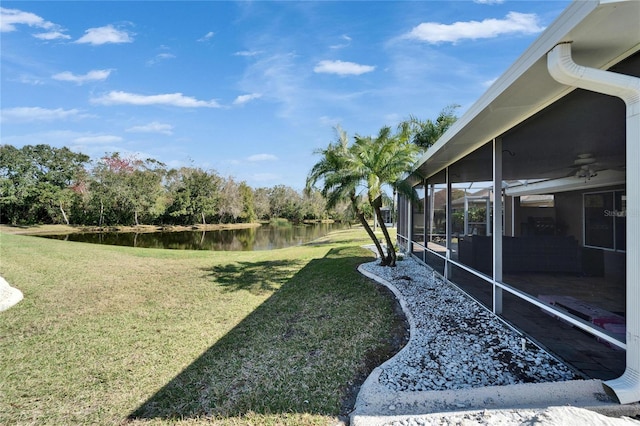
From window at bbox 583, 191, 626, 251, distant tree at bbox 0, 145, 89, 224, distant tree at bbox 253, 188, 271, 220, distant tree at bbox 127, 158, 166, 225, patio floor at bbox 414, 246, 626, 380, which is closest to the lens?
patio floor at bbox 414, 246, 626, 380

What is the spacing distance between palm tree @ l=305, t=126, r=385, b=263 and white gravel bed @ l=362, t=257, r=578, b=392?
4029mm

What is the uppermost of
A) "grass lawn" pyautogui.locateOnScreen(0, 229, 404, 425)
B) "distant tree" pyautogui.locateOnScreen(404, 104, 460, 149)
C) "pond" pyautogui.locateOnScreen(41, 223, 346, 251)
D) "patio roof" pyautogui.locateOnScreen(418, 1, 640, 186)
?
"distant tree" pyautogui.locateOnScreen(404, 104, 460, 149)

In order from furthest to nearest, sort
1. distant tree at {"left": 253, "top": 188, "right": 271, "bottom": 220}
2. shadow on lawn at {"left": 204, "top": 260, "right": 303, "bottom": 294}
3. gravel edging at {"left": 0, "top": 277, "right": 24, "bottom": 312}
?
distant tree at {"left": 253, "top": 188, "right": 271, "bottom": 220}
shadow on lawn at {"left": 204, "top": 260, "right": 303, "bottom": 294}
gravel edging at {"left": 0, "top": 277, "right": 24, "bottom": 312}

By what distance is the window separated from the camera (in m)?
3.60

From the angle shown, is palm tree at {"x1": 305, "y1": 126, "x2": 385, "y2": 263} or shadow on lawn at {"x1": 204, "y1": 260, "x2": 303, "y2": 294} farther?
palm tree at {"x1": 305, "y1": 126, "x2": 385, "y2": 263}

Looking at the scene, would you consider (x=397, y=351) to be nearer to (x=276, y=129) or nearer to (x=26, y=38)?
(x=26, y=38)

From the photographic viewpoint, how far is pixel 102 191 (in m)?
34.1

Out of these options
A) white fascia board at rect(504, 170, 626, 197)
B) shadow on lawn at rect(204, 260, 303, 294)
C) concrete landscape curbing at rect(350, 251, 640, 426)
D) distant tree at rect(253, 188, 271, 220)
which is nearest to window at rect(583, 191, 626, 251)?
white fascia board at rect(504, 170, 626, 197)

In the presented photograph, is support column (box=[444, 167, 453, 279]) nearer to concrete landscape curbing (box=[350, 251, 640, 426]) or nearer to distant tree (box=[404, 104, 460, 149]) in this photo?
concrete landscape curbing (box=[350, 251, 640, 426])

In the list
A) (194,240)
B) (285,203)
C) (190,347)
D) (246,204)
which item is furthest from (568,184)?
(285,203)

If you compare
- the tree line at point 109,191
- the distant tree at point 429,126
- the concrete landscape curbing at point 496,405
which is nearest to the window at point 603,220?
the concrete landscape curbing at point 496,405

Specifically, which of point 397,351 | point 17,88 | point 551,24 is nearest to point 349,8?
point 551,24

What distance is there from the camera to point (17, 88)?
46.3ft

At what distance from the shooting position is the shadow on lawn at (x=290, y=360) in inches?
116
